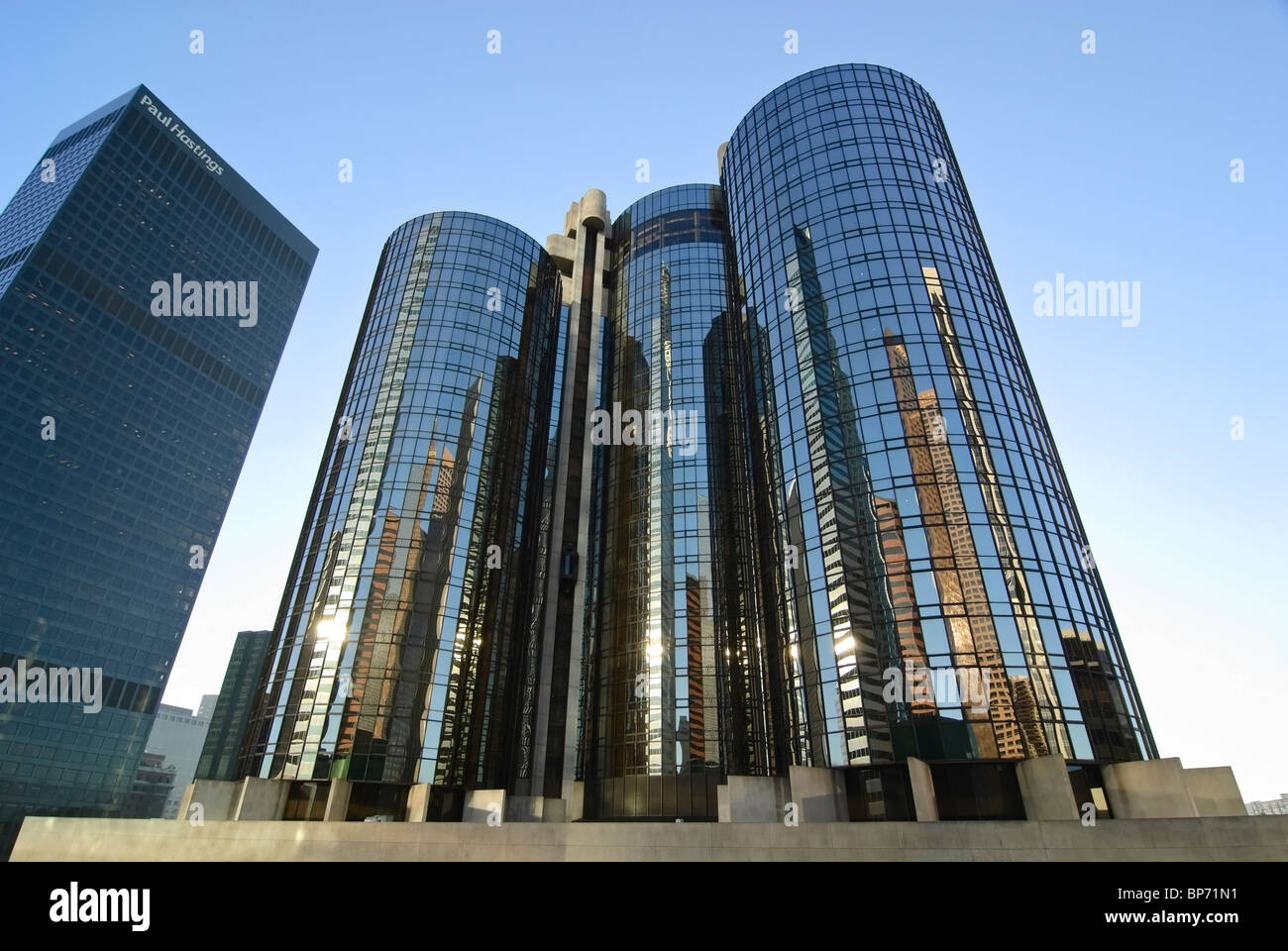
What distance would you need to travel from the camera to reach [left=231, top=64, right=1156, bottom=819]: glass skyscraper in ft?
124

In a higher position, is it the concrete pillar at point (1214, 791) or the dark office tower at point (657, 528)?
the dark office tower at point (657, 528)

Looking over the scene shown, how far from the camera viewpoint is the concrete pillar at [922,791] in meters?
33.0

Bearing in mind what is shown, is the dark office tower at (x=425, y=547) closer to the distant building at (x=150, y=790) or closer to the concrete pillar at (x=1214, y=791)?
the concrete pillar at (x=1214, y=791)

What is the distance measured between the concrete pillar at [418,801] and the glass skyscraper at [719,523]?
1189mm

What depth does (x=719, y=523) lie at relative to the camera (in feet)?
193

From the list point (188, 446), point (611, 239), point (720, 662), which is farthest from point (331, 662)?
point (188, 446)

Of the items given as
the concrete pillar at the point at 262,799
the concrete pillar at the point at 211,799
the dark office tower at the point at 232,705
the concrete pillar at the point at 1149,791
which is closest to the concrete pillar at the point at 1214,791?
the concrete pillar at the point at 1149,791

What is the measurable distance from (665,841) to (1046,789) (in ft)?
60.7

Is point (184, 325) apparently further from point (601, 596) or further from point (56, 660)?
point (601, 596)

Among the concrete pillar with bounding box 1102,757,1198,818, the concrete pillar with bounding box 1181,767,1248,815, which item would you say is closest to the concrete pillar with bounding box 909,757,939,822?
the concrete pillar with bounding box 1102,757,1198,818

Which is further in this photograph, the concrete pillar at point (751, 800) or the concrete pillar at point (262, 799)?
the concrete pillar at point (262, 799)

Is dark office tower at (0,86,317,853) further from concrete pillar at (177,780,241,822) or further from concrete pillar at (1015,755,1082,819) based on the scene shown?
concrete pillar at (1015,755,1082,819)

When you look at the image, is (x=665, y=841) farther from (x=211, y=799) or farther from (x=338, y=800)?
(x=211, y=799)
